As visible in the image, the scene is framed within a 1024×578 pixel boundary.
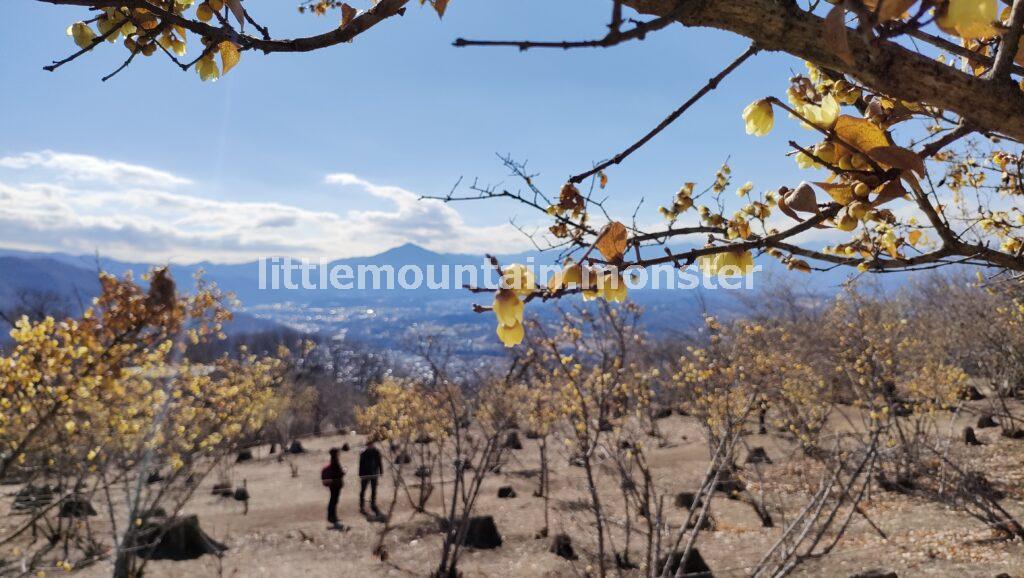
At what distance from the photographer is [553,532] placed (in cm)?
917

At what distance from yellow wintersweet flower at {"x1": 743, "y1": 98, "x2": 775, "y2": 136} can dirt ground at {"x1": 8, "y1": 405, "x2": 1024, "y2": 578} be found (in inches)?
203

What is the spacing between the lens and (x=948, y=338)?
762 inches

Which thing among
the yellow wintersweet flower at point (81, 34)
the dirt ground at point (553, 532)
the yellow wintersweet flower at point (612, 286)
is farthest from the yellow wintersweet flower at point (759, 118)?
the dirt ground at point (553, 532)

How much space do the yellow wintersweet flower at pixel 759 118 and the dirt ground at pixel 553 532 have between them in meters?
5.14

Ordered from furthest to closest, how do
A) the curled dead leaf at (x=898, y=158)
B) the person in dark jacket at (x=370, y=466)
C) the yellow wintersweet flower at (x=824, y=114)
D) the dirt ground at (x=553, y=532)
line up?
the person in dark jacket at (x=370, y=466)
the dirt ground at (x=553, y=532)
the yellow wintersweet flower at (x=824, y=114)
the curled dead leaf at (x=898, y=158)

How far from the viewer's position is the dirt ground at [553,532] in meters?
6.53

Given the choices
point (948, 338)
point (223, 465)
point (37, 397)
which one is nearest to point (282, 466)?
point (223, 465)

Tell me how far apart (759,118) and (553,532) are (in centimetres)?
918

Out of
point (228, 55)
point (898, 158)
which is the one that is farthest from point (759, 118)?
point (228, 55)

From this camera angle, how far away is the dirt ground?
21.4 feet

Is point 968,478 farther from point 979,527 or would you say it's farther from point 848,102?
point 848,102

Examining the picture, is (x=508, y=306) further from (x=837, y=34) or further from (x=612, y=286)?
(x=837, y=34)

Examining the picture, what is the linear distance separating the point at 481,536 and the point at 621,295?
8.67 metres

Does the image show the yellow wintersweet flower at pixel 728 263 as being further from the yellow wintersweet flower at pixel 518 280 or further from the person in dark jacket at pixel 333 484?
the person in dark jacket at pixel 333 484
